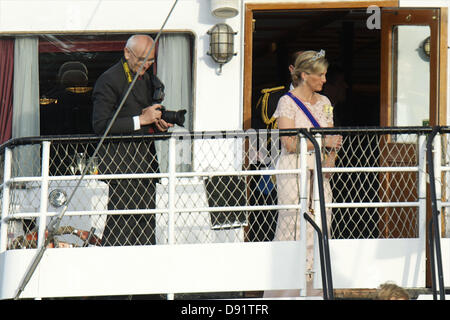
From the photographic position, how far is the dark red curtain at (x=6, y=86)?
25.8ft

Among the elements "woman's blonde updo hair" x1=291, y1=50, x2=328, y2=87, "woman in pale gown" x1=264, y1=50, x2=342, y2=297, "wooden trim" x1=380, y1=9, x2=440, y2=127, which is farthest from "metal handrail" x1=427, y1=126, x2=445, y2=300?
"wooden trim" x1=380, y1=9, x2=440, y2=127

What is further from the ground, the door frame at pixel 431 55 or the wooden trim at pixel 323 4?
the wooden trim at pixel 323 4

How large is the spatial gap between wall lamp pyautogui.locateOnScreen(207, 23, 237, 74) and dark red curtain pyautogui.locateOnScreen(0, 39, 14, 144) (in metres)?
1.80

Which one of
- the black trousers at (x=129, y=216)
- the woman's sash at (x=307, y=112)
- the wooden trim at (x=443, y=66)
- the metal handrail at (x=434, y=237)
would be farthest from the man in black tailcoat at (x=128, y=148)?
the wooden trim at (x=443, y=66)

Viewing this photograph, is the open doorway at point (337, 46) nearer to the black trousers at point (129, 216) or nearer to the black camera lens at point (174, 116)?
the black camera lens at point (174, 116)

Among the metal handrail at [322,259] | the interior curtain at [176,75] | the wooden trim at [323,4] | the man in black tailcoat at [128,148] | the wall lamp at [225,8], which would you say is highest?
the wooden trim at [323,4]

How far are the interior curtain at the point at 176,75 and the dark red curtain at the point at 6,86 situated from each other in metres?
1.33

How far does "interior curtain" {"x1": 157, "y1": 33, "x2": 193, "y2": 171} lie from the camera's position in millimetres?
7676

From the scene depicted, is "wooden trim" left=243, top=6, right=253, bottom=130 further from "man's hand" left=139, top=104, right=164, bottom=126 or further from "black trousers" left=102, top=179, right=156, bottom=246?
"black trousers" left=102, top=179, right=156, bottom=246

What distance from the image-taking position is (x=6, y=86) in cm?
788

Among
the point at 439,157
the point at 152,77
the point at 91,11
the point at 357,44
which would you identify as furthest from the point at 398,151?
the point at 357,44

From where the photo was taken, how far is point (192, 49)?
7688mm

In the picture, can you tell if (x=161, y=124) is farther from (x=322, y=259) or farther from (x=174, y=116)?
(x=322, y=259)
